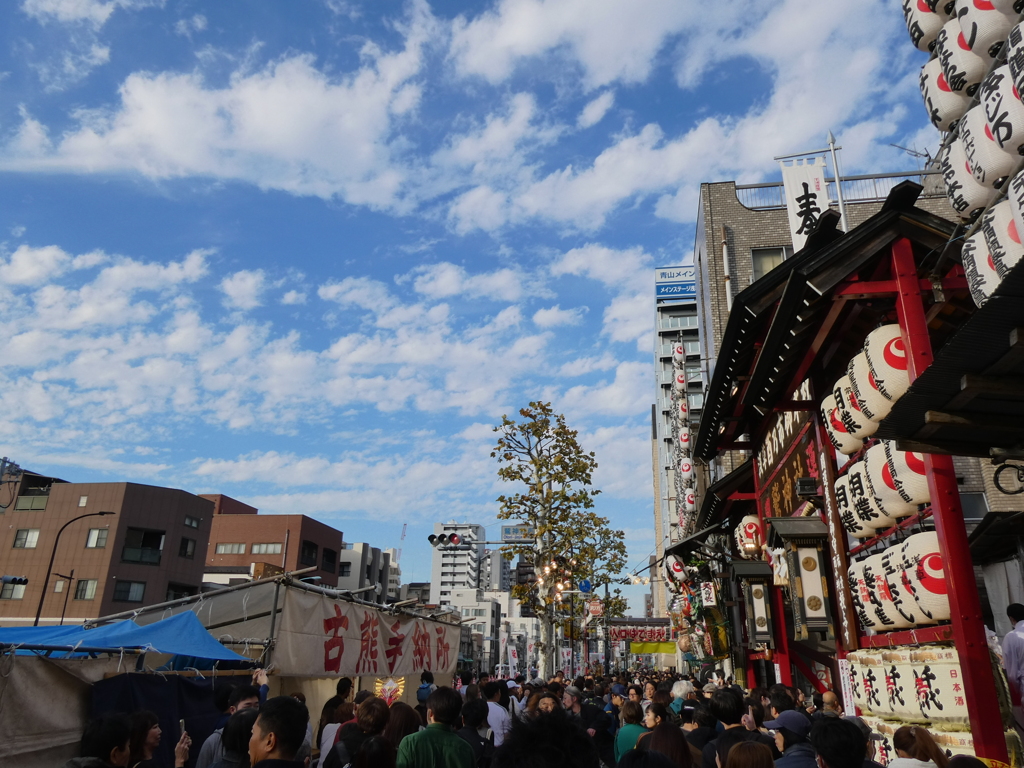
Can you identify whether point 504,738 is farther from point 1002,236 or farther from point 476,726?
point 1002,236

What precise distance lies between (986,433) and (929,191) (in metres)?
23.3

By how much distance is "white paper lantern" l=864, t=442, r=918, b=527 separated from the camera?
8.06 m

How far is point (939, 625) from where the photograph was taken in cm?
759

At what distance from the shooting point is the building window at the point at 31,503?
51.1 meters

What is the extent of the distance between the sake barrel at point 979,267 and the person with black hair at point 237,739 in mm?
6656

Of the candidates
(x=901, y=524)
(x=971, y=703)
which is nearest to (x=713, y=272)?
(x=901, y=524)

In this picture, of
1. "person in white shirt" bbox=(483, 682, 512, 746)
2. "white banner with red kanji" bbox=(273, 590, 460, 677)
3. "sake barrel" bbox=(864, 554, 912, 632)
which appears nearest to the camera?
"sake barrel" bbox=(864, 554, 912, 632)

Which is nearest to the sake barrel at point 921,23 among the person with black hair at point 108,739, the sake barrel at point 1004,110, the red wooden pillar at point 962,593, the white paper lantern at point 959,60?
the white paper lantern at point 959,60

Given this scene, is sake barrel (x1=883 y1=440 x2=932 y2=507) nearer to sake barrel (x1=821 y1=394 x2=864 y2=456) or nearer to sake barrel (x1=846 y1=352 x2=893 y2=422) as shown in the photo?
sake barrel (x1=846 y1=352 x2=893 y2=422)

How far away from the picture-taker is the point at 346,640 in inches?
525

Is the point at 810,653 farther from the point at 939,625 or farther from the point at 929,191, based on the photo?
the point at 929,191

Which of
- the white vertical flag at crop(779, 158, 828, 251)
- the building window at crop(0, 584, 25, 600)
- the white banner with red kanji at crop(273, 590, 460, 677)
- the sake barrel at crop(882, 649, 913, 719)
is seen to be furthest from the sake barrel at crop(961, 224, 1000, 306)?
the building window at crop(0, 584, 25, 600)

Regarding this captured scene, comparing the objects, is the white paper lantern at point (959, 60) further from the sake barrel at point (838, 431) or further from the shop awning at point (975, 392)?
the sake barrel at point (838, 431)

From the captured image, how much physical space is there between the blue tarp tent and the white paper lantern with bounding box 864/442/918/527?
26.9 ft
